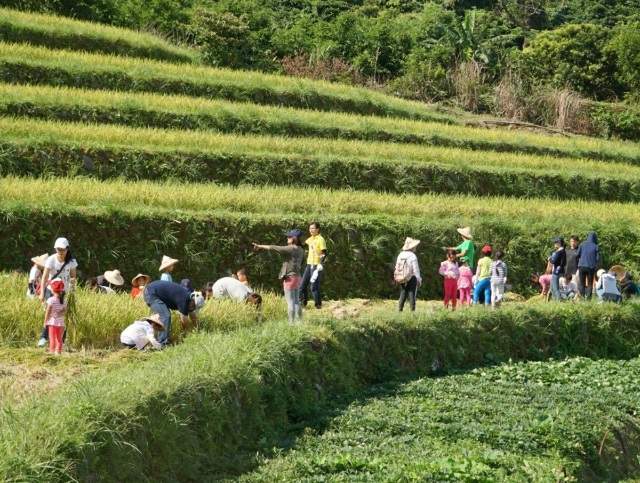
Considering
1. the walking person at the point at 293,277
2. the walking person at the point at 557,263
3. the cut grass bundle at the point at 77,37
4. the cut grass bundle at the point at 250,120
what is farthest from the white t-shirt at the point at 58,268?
the cut grass bundle at the point at 77,37

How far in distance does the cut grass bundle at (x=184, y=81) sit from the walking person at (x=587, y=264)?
10857 millimetres

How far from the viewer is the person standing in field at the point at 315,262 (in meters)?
16.1

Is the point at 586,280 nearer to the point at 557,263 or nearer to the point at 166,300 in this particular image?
the point at 557,263

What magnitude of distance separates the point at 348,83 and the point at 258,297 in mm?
20437

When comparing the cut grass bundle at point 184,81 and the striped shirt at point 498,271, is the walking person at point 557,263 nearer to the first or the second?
the striped shirt at point 498,271

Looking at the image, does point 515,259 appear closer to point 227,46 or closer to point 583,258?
point 583,258

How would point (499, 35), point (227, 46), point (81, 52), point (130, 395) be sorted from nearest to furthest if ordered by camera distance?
1. point (130, 395)
2. point (81, 52)
3. point (227, 46)
4. point (499, 35)

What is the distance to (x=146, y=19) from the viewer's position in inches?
1404

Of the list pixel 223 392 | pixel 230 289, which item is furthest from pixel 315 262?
pixel 223 392

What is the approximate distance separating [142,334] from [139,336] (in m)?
0.04

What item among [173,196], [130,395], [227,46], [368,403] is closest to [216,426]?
[130,395]

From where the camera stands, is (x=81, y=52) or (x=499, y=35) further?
(x=499, y=35)

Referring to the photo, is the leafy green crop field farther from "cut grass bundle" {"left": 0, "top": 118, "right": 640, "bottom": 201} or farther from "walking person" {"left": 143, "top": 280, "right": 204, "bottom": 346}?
"cut grass bundle" {"left": 0, "top": 118, "right": 640, "bottom": 201}

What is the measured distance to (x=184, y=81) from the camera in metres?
25.9
